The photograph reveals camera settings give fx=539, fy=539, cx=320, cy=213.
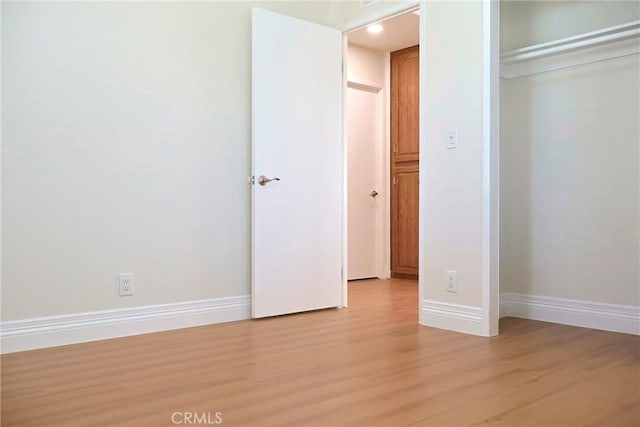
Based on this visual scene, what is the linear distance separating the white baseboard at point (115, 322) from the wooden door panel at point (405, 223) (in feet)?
8.25

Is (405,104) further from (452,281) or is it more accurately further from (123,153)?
(123,153)

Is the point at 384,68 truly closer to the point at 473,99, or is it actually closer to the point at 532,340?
the point at 473,99

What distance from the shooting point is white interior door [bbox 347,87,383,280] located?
5.64 m

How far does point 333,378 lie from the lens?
7.23 ft

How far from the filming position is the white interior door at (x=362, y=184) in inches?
222

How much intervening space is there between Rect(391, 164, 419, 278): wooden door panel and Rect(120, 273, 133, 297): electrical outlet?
3.23 meters

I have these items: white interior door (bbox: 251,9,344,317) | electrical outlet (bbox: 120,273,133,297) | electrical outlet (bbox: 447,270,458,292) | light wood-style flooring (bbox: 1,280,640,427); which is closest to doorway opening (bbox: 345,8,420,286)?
white interior door (bbox: 251,9,344,317)

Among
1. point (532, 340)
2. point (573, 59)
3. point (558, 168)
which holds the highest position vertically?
point (573, 59)

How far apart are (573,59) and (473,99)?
79 centimetres

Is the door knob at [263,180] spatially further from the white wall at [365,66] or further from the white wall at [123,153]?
the white wall at [365,66]

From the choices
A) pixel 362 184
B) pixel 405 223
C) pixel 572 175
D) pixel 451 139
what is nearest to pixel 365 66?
pixel 362 184

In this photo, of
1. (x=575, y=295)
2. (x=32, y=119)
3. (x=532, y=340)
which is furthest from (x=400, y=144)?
(x=32, y=119)

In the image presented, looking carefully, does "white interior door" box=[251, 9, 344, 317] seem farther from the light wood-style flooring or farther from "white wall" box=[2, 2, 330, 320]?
the light wood-style flooring

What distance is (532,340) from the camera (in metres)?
2.92
